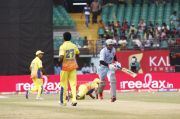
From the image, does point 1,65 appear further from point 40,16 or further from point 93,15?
point 93,15

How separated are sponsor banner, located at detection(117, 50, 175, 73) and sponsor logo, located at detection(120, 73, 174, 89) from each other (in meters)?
2.83

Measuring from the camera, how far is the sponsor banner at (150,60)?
38844 millimetres

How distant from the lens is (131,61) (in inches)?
1518

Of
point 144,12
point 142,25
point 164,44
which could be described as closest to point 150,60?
point 164,44

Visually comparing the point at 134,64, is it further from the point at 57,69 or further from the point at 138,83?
the point at 57,69

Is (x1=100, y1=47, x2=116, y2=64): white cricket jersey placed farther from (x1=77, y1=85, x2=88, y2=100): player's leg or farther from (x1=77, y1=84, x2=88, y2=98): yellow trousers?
(x1=77, y1=84, x2=88, y2=98): yellow trousers

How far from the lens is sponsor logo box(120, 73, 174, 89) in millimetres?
35750

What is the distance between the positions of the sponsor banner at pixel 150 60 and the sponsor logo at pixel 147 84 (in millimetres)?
2834

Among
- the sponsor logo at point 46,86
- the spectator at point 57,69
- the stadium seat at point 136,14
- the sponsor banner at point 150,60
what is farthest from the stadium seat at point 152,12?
the sponsor logo at point 46,86

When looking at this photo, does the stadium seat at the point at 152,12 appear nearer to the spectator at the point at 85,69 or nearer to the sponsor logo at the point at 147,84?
the spectator at the point at 85,69

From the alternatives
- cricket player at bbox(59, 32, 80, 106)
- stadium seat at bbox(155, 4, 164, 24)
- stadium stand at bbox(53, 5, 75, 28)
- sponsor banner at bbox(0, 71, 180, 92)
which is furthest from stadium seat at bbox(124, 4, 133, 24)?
cricket player at bbox(59, 32, 80, 106)

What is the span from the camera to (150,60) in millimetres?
39062

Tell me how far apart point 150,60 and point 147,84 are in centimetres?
356

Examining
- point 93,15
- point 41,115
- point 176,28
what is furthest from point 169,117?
point 93,15
